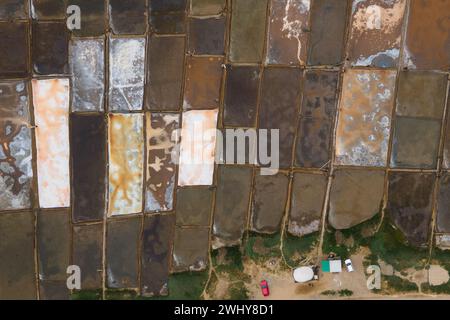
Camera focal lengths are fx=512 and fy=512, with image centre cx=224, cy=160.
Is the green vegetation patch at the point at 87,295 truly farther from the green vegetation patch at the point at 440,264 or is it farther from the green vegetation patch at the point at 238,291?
the green vegetation patch at the point at 440,264

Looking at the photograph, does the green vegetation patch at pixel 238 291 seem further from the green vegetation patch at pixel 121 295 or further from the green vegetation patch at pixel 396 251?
the green vegetation patch at pixel 396 251

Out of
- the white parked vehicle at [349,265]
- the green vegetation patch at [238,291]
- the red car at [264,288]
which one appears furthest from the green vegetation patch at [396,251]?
the green vegetation patch at [238,291]

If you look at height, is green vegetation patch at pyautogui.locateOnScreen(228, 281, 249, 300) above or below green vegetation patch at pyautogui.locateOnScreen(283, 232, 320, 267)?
below

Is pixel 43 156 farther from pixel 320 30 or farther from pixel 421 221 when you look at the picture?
pixel 421 221

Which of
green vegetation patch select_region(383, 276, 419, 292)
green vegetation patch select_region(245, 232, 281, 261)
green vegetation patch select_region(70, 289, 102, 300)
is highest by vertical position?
green vegetation patch select_region(245, 232, 281, 261)

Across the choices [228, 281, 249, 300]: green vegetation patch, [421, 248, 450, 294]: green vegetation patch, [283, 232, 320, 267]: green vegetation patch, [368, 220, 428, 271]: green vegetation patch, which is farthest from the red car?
[421, 248, 450, 294]: green vegetation patch

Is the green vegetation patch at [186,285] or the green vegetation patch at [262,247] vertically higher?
the green vegetation patch at [262,247]

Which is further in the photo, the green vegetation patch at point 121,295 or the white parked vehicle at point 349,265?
the green vegetation patch at point 121,295

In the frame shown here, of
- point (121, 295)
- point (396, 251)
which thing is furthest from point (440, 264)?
point (121, 295)

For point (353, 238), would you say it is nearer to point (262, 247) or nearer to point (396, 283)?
point (396, 283)

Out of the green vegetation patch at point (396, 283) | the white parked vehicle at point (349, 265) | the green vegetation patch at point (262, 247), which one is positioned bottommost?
the green vegetation patch at point (396, 283)

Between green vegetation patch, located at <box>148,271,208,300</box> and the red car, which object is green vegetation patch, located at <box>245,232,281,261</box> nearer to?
the red car

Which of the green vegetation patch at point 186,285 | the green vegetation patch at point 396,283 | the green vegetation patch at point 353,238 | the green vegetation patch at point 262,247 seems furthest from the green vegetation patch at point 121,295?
the green vegetation patch at point 396,283

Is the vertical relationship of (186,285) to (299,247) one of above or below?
below
